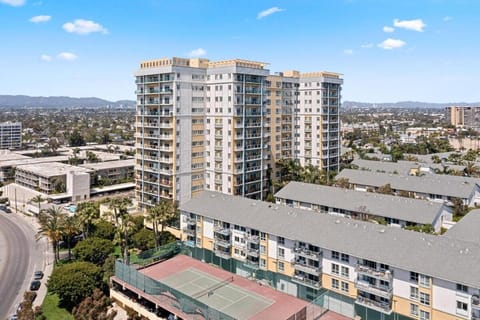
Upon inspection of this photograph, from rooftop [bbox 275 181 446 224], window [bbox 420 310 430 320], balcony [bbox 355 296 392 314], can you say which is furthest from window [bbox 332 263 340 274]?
rooftop [bbox 275 181 446 224]

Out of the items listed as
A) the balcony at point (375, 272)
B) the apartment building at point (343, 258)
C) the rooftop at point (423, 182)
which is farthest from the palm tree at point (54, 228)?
the rooftop at point (423, 182)

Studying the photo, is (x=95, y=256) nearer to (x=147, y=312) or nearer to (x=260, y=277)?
(x=147, y=312)

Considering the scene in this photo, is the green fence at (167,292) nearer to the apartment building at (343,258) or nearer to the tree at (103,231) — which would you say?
the apartment building at (343,258)

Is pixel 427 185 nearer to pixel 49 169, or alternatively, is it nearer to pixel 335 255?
pixel 335 255

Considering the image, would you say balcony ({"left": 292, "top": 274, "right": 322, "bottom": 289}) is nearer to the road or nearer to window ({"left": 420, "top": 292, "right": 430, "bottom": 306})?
window ({"left": 420, "top": 292, "right": 430, "bottom": 306})

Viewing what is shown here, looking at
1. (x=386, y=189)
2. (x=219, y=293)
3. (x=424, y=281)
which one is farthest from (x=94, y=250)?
(x=386, y=189)

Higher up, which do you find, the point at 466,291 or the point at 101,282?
the point at 466,291

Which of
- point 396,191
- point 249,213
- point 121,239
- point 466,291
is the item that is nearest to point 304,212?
point 249,213
